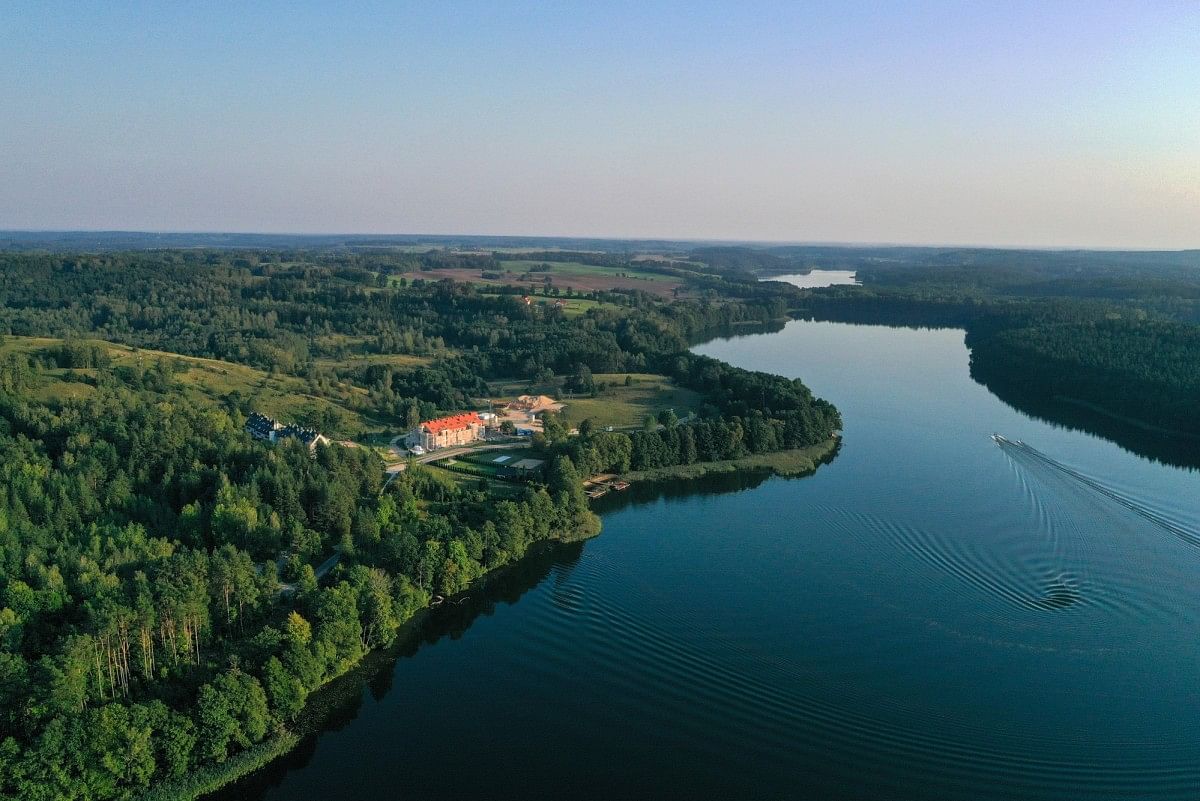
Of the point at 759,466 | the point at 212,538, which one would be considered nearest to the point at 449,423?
the point at 759,466

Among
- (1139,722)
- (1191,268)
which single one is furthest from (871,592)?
(1191,268)

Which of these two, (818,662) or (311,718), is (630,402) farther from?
(311,718)

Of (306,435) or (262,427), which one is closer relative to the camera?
(306,435)

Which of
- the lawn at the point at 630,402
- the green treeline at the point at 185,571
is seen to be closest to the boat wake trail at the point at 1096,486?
the lawn at the point at 630,402

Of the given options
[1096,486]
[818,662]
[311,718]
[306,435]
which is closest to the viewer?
[311,718]

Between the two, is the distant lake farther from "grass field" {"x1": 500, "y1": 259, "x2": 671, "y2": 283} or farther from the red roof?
the red roof

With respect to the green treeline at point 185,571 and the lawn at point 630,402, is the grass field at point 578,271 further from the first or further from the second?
the green treeline at point 185,571

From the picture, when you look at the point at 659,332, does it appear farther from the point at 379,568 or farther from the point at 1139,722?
the point at 1139,722
